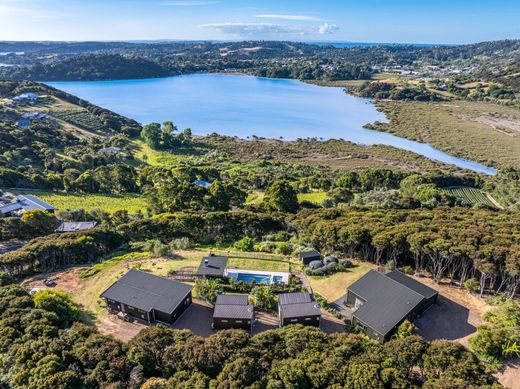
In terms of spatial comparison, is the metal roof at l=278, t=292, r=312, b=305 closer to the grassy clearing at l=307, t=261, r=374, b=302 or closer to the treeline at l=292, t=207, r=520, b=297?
the grassy clearing at l=307, t=261, r=374, b=302

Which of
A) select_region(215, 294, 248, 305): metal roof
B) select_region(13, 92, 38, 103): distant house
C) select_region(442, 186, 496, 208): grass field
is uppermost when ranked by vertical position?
select_region(13, 92, 38, 103): distant house

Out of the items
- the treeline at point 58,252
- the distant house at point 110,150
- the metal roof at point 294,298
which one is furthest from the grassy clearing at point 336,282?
the distant house at point 110,150

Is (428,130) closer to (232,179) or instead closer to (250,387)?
(232,179)

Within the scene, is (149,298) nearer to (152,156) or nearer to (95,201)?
(95,201)

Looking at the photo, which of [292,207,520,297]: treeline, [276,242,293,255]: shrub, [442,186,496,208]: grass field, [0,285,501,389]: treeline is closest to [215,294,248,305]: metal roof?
[0,285,501,389]: treeline

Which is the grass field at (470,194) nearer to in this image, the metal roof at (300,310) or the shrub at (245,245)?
the shrub at (245,245)

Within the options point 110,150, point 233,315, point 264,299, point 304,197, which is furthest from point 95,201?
point 233,315
